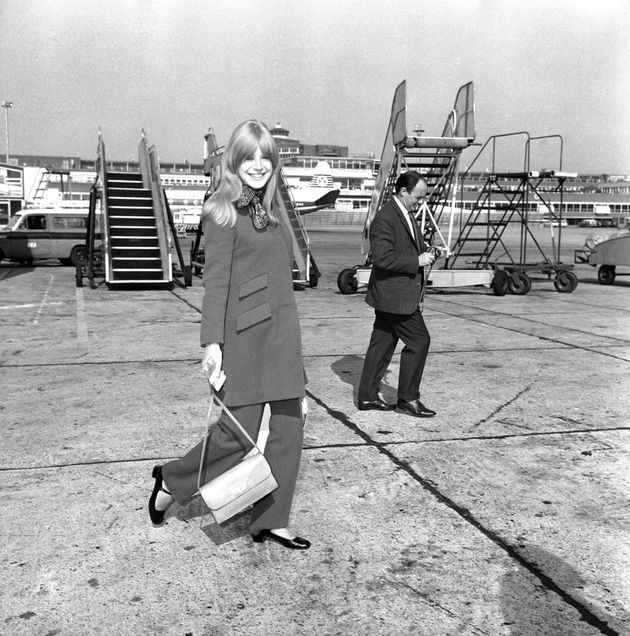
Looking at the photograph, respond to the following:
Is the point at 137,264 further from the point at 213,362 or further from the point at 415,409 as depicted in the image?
the point at 213,362

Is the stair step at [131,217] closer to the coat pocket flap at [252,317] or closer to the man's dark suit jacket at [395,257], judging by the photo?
the man's dark suit jacket at [395,257]

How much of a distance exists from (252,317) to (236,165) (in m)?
0.64

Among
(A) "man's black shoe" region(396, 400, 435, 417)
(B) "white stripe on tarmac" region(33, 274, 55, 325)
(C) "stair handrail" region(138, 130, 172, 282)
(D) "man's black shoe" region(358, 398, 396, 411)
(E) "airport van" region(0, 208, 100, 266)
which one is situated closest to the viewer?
(A) "man's black shoe" region(396, 400, 435, 417)

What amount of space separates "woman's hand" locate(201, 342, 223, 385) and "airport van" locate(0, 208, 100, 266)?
62.1ft

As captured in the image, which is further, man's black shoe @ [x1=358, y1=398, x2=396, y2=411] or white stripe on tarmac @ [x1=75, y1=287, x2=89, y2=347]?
white stripe on tarmac @ [x1=75, y1=287, x2=89, y2=347]

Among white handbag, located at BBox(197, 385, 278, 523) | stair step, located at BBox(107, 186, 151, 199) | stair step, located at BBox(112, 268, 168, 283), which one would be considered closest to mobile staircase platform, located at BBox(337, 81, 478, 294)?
stair step, located at BBox(112, 268, 168, 283)

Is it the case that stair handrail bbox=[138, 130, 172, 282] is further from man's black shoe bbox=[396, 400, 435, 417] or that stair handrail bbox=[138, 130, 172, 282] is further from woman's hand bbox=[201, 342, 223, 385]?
woman's hand bbox=[201, 342, 223, 385]

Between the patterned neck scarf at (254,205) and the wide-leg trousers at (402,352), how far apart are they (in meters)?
2.33

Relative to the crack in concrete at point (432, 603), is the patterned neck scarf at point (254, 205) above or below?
above

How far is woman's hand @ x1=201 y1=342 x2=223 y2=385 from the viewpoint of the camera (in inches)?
122

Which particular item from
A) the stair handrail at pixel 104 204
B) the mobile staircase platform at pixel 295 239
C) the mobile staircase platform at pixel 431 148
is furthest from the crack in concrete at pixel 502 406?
the stair handrail at pixel 104 204

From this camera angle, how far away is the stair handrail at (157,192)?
1566cm

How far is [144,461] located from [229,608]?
1.79 m

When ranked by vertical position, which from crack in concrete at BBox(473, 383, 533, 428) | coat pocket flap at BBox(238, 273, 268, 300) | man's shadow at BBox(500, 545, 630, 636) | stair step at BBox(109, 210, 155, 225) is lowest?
man's shadow at BBox(500, 545, 630, 636)
